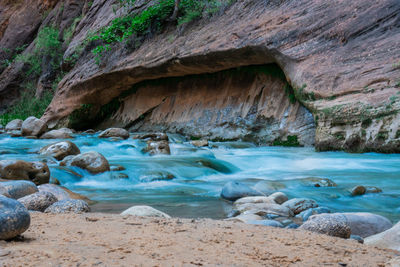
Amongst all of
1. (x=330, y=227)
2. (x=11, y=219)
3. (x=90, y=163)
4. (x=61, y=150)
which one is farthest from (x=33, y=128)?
(x=330, y=227)

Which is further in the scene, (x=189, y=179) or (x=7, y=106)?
(x=7, y=106)

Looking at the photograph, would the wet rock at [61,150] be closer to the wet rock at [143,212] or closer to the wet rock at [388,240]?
the wet rock at [143,212]

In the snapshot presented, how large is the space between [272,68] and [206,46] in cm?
194

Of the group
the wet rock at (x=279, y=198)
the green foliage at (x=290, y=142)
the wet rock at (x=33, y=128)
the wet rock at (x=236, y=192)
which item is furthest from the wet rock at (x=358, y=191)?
the wet rock at (x=33, y=128)

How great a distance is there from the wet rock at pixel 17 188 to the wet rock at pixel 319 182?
3826mm

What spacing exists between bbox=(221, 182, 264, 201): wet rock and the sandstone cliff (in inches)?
146

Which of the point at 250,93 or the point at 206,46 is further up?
the point at 206,46

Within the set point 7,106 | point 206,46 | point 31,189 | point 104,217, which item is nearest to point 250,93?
point 206,46

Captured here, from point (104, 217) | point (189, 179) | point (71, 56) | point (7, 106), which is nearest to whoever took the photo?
point (104, 217)

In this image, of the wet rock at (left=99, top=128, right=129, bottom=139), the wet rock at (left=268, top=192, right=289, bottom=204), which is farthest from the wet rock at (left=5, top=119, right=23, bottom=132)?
the wet rock at (left=268, top=192, right=289, bottom=204)

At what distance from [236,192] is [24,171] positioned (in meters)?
3.11

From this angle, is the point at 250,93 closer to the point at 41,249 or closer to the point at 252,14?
the point at 252,14

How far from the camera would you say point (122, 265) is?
2.01 m

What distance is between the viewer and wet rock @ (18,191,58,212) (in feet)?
13.1
